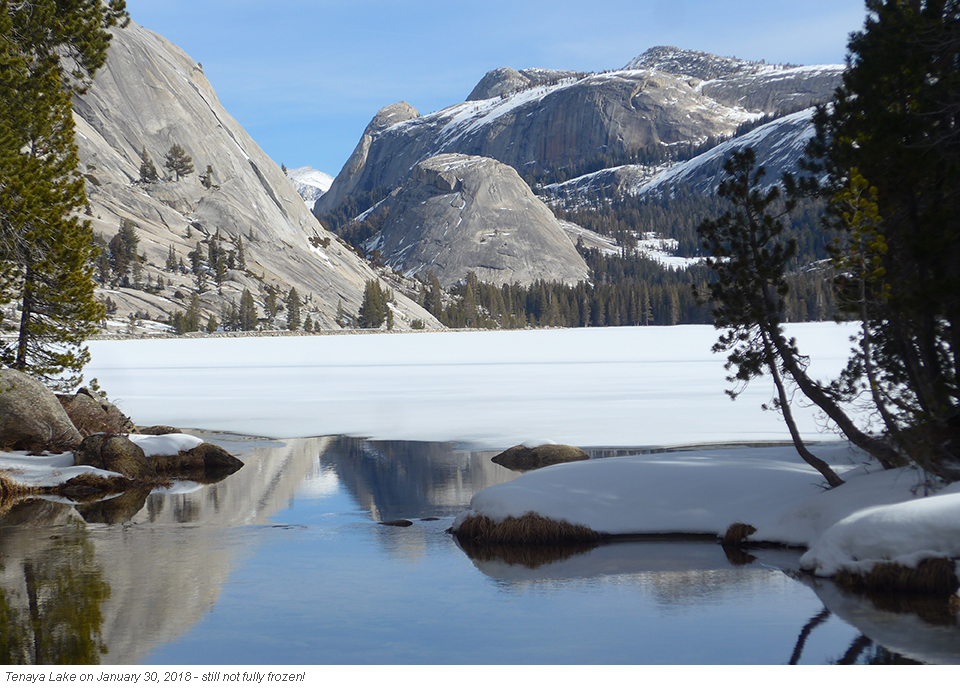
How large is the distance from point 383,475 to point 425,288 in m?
172

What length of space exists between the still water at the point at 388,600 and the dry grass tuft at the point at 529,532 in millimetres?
411

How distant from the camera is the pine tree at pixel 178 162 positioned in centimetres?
14562

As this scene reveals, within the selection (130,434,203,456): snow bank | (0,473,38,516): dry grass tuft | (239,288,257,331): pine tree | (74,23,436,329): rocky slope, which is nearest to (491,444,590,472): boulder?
(130,434,203,456): snow bank

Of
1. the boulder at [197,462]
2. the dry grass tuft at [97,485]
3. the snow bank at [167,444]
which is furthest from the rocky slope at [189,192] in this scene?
the dry grass tuft at [97,485]

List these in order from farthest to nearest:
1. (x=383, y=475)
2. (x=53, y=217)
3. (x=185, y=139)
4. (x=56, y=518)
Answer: (x=185, y=139) → (x=53, y=217) → (x=383, y=475) → (x=56, y=518)

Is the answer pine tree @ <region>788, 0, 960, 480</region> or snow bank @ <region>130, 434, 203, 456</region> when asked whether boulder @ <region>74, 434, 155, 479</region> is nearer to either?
snow bank @ <region>130, 434, 203, 456</region>

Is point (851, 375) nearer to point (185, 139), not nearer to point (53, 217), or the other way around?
point (53, 217)

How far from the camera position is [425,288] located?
190m

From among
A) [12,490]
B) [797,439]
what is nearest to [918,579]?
[797,439]

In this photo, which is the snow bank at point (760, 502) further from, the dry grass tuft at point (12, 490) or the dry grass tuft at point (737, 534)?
the dry grass tuft at point (12, 490)

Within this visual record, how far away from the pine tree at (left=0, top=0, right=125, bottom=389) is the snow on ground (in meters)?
4.71

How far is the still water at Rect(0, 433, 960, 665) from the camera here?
868 centimetres
